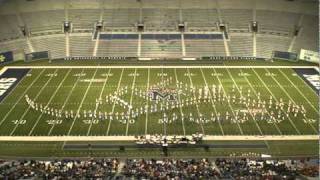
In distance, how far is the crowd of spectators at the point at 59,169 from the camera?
24.3 m

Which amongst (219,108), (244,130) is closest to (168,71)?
(219,108)

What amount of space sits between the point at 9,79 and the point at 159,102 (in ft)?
49.7

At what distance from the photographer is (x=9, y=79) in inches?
1845

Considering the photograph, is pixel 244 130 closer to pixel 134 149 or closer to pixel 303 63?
pixel 134 149

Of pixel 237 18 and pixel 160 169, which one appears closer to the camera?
pixel 160 169

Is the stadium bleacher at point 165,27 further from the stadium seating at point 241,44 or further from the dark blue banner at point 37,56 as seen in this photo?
the dark blue banner at point 37,56

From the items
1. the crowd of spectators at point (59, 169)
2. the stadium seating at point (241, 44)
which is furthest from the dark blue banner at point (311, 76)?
the crowd of spectators at point (59, 169)

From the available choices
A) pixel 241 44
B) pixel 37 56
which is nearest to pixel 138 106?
pixel 37 56

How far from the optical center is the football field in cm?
3516

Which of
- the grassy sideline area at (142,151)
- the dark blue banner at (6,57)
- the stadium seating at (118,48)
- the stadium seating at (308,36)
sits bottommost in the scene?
the grassy sideline area at (142,151)

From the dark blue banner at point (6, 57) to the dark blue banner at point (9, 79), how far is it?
3.03m

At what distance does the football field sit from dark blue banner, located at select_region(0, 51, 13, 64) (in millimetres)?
4485

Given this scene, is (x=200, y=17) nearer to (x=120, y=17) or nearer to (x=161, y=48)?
(x=161, y=48)

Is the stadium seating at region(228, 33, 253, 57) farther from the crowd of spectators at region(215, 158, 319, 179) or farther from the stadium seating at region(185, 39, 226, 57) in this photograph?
the crowd of spectators at region(215, 158, 319, 179)
